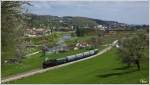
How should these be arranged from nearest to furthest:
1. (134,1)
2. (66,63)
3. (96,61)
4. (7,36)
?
1. (7,36)
2. (134,1)
3. (66,63)
4. (96,61)

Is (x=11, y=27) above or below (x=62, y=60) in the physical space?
above

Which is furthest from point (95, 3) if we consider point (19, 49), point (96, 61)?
point (96, 61)

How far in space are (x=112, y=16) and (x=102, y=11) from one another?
19 cm

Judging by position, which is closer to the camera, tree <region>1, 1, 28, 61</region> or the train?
tree <region>1, 1, 28, 61</region>

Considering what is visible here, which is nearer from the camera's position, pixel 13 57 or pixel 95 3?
pixel 13 57

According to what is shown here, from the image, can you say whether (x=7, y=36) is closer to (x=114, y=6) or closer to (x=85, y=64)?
(x=114, y=6)

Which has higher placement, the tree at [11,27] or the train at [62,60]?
the tree at [11,27]

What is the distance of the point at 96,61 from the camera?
25828mm

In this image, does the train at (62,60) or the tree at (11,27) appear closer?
the tree at (11,27)

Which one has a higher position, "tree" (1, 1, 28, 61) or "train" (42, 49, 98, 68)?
"tree" (1, 1, 28, 61)

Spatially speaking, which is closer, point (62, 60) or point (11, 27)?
point (11, 27)

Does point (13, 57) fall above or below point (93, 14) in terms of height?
below

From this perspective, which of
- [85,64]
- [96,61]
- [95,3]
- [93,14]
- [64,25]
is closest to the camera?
[95,3]

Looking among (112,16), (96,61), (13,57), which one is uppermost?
(112,16)
